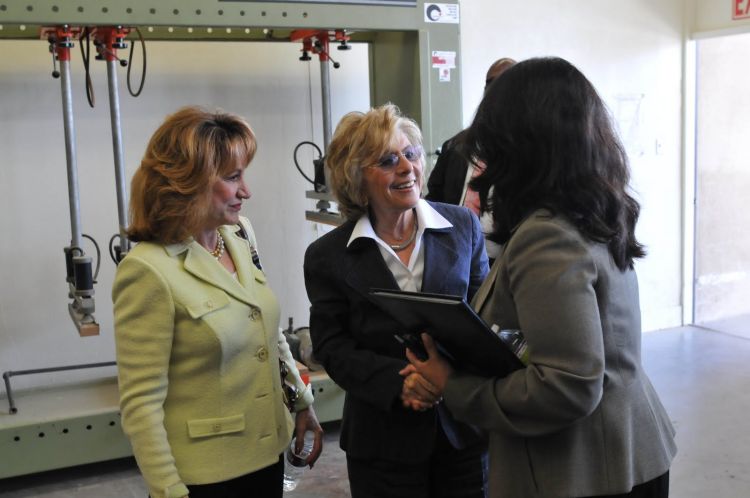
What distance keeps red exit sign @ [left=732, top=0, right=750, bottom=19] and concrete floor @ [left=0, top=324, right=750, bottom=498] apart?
218cm

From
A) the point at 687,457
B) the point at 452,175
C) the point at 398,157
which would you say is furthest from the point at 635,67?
the point at 398,157

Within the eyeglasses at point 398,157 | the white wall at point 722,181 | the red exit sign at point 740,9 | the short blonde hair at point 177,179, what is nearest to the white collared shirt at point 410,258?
the eyeglasses at point 398,157

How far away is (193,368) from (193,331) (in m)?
0.08

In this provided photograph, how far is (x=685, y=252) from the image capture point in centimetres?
566

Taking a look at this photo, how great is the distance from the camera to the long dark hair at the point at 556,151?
1260 mm

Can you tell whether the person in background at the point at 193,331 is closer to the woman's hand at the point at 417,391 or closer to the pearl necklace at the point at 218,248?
the pearl necklace at the point at 218,248

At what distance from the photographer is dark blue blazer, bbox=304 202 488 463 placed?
173 cm

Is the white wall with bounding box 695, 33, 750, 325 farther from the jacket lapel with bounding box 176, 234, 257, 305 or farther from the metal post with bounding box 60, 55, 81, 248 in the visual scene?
the jacket lapel with bounding box 176, 234, 257, 305

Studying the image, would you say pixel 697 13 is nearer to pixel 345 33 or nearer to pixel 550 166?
pixel 345 33

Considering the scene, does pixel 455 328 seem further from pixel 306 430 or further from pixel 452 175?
pixel 452 175

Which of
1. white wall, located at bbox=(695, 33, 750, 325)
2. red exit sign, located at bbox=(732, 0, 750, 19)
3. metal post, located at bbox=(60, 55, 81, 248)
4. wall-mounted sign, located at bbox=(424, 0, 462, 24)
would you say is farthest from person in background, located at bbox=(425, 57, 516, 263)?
white wall, located at bbox=(695, 33, 750, 325)

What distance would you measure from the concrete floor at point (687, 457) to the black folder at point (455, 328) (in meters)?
1.95

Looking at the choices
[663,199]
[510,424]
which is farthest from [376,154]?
[663,199]

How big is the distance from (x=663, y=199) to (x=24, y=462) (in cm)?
422
